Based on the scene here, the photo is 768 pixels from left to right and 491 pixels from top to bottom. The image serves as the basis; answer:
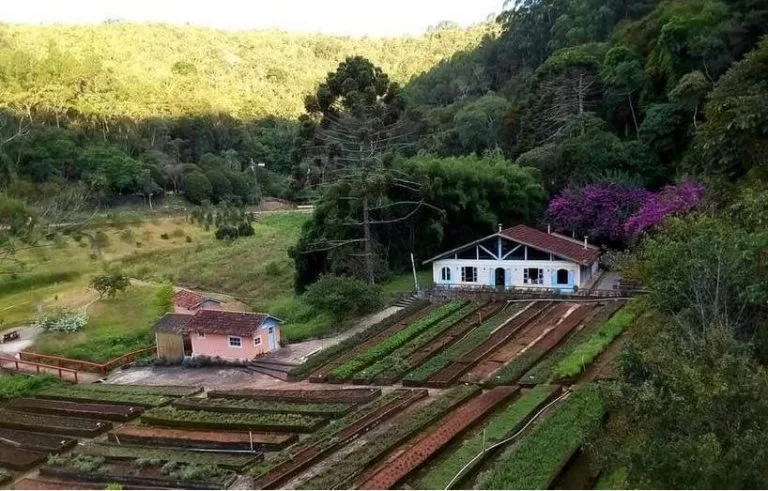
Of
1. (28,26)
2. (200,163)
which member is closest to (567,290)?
(200,163)

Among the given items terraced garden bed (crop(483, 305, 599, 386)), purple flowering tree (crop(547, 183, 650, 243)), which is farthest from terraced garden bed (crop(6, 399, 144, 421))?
purple flowering tree (crop(547, 183, 650, 243))

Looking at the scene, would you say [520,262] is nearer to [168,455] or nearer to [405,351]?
[405,351]

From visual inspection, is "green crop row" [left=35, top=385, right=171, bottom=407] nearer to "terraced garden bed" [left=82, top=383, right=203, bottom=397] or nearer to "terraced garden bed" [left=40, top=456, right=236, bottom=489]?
"terraced garden bed" [left=82, top=383, right=203, bottom=397]

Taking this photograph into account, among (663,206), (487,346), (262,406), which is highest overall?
(663,206)

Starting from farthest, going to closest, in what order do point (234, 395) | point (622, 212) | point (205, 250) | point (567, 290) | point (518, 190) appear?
point (205, 250)
point (518, 190)
point (622, 212)
point (567, 290)
point (234, 395)

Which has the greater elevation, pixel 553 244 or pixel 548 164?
pixel 548 164

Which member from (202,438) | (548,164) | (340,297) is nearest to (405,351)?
(340,297)

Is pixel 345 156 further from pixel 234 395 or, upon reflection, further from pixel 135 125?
pixel 135 125

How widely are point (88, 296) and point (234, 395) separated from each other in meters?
21.7

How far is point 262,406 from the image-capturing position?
23.7m

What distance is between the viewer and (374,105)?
41.6m

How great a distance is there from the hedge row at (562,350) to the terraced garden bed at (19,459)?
15710 millimetres

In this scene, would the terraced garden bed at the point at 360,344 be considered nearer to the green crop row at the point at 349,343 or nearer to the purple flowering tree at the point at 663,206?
the green crop row at the point at 349,343

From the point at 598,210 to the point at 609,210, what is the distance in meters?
0.71
